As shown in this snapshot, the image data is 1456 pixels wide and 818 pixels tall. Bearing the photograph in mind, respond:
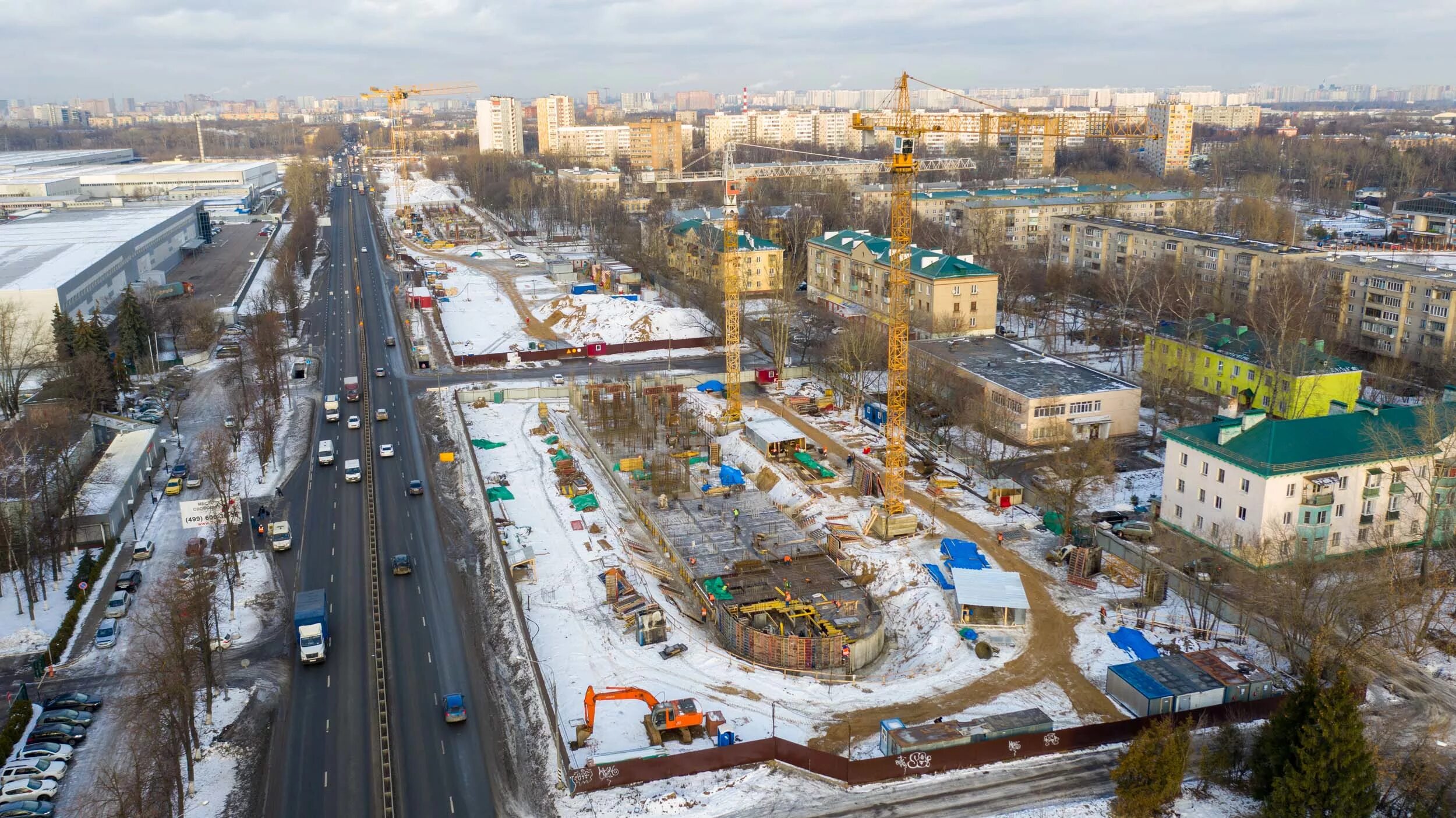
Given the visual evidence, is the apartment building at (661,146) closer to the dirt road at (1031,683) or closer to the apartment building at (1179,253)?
the apartment building at (1179,253)

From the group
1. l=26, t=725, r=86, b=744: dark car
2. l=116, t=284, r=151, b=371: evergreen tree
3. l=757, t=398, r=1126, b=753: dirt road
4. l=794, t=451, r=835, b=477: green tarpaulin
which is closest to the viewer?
l=26, t=725, r=86, b=744: dark car

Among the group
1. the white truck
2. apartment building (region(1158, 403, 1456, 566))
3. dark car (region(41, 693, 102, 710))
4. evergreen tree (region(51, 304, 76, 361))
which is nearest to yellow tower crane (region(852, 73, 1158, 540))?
apartment building (region(1158, 403, 1456, 566))

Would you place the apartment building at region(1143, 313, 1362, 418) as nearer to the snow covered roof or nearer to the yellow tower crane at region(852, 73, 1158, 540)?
the yellow tower crane at region(852, 73, 1158, 540)

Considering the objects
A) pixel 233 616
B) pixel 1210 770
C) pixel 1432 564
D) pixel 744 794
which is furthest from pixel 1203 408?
pixel 233 616

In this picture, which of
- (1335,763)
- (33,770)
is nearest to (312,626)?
(33,770)

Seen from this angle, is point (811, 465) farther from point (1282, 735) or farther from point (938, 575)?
point (1282, 735)

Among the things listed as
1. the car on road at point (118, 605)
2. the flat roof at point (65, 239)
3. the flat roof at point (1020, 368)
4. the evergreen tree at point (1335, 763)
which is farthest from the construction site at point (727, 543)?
the flat roof at point (65, 239)
